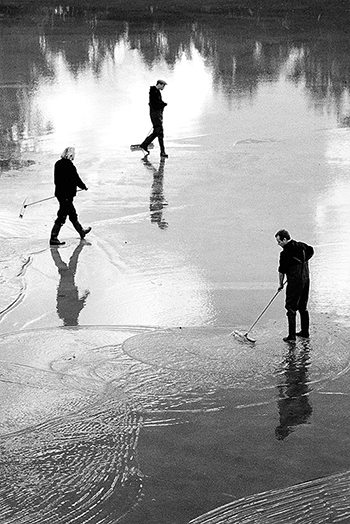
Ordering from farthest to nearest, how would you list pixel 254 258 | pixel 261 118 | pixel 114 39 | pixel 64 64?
1. pixel 114 39
2. pixel 64 64
3. pixel 261 118
4. pixel 254 258

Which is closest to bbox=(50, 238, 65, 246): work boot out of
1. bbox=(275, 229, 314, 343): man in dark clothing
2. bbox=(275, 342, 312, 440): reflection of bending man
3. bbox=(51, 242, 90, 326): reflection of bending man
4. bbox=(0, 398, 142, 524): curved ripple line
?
bbox=(51, 242, 90, 326): reflection of bending man

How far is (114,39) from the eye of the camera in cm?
3516

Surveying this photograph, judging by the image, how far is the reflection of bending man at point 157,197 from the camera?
16016 millimetres

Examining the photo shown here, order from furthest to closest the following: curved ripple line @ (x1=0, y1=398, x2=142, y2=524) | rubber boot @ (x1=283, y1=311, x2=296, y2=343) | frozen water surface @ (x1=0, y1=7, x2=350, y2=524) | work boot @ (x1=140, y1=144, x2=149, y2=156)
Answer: work boot @ (x1=140, y1=144, x2=149, y2=156), rubber boot @ (x1=283, y1=311, x2=296, y2=343), frozen water surface @ (x1=0, y1=7, x2=350, y2=524), curved ripple line @ (x1=0, y1=398, x2=142, y2=524)

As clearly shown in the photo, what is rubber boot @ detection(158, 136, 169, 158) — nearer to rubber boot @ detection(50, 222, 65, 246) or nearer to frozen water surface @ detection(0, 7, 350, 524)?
frozen water surface @ detection(0, 7, 350, 524)

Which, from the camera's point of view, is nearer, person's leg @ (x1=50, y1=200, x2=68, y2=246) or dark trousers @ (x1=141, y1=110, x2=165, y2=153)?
person's leg @ (x1=50, y1=200, x2=68, y2=246)

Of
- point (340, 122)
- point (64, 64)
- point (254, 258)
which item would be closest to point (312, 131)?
point (340, 122)

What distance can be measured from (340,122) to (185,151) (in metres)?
4.54

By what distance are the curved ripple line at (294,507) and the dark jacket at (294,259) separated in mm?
3311

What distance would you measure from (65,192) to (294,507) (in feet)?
26.7

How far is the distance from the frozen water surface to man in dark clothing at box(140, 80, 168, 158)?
0.30 metres

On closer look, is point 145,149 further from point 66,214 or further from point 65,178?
point 66,214

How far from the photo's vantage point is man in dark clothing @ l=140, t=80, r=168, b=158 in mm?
20234

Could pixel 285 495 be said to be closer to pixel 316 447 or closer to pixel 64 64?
pixel 316 447
